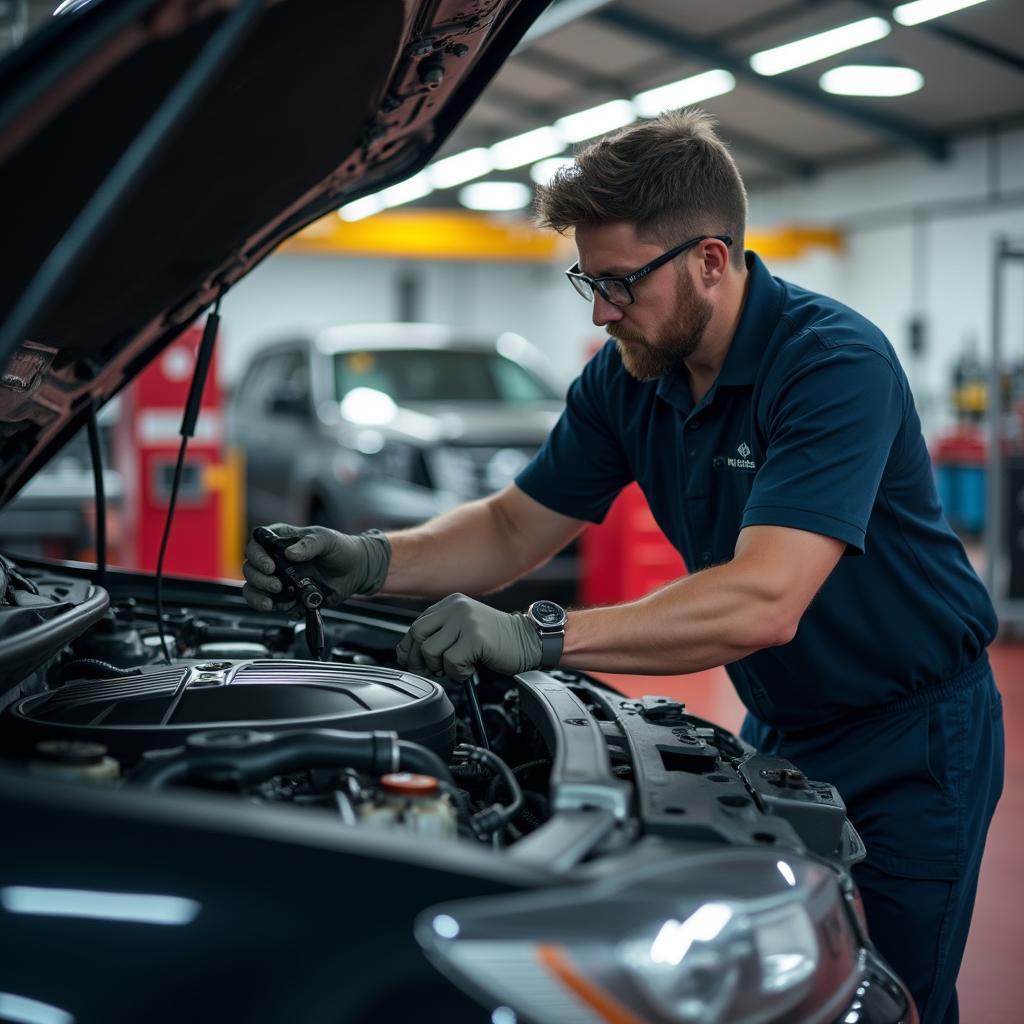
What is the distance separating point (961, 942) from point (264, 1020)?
4.16 feet

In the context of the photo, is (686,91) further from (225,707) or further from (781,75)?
(225,707)

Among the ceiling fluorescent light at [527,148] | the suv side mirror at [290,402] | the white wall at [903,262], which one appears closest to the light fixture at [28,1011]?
the suv side mirror at [290,402]

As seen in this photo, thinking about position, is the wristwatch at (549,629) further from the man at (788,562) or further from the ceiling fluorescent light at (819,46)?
the ceiling fluorescent light at (819,46)

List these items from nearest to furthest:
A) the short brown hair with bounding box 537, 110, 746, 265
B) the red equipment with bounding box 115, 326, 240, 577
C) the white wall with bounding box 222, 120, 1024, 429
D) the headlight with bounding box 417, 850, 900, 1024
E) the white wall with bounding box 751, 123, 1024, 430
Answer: the headlight with bounding box 417, 850, 900, 1024 → the short brown hair with bounding box 537, 110, 746, 265 → the red equipment with bounding box 115, 326, 240, 577 → the white wall with bounding box 751, 123, 1024, 430 → the white wall with bounding box 222, 120, 1024, 429

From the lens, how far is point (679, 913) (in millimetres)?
961

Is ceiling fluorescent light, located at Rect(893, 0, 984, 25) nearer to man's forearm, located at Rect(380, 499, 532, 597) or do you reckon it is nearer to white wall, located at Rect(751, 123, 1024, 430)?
Result: white wall, located at Rect(751, 123, 1024, 430)

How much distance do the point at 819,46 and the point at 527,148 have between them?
540 centimetres

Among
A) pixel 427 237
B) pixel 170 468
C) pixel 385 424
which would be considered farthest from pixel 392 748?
pixel 427 237

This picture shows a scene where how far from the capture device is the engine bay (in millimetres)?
1208

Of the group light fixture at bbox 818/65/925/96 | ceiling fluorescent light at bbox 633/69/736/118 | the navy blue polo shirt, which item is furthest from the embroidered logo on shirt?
ceiling fluorescent light at bbox 633/69/736/118

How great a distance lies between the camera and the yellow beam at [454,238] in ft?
42.6

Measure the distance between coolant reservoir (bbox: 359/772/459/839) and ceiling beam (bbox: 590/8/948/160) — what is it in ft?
35.1

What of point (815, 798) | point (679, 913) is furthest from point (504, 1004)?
point (815, 798)

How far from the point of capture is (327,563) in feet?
6.72
